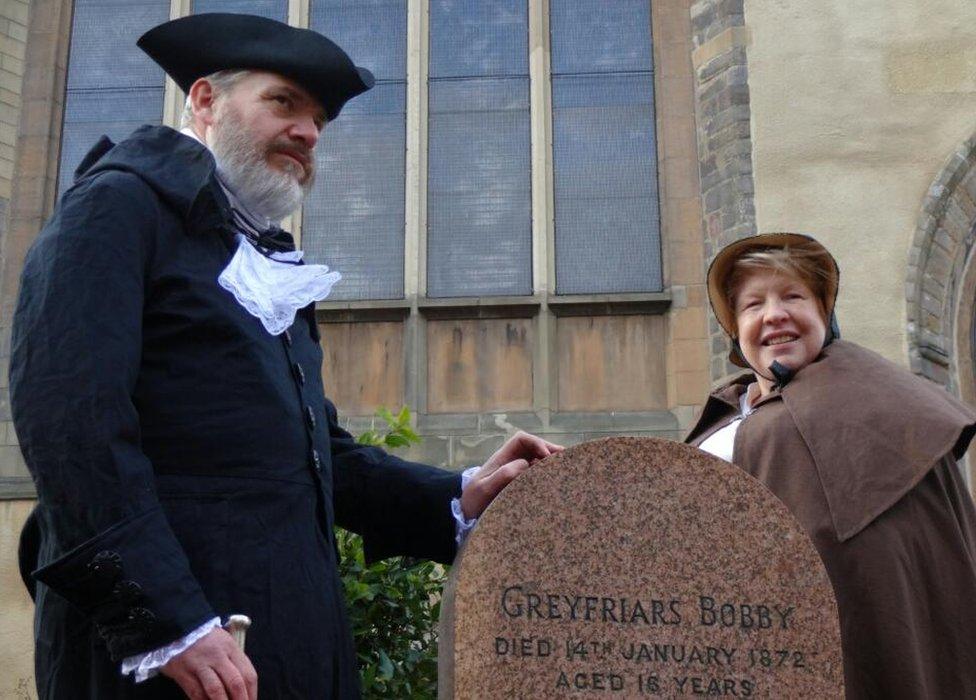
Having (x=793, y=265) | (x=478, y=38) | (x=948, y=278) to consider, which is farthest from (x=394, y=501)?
(x=478, y=38)

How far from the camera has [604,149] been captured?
9.67 meters

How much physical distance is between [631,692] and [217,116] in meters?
1.41

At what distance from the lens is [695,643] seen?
2.65 meters

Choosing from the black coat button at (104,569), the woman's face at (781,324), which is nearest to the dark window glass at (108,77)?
the woman's face at (781,324)

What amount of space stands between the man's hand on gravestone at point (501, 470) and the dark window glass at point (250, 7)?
7.60 metres

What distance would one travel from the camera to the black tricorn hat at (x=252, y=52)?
2824mm

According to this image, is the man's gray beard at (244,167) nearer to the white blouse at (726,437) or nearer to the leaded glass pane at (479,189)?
the white blouse at (726,437)

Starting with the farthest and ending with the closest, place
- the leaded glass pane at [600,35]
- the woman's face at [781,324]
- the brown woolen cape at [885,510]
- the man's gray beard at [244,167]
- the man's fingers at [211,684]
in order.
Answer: the leaded glass pane at [600,35]
the woman's face at [781,324]
the brown woolen cape at [885,510]
the man's gray beard at [244,167]
the man's fingers at [211,684]

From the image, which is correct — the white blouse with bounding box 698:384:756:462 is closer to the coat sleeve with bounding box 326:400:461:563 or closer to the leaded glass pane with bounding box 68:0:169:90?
the coat sleeve with bounding box 326:400:461:563

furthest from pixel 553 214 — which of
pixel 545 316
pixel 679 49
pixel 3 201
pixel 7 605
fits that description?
pixel 7 605

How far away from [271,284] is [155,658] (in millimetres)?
827

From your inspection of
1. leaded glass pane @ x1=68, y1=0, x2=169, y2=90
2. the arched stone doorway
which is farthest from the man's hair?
leaded glass pane @ x1=68, y1=0, x2=169, y2=90

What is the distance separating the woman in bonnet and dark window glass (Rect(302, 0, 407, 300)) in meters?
6.08

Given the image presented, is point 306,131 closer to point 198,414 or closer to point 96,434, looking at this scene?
point 198,414
